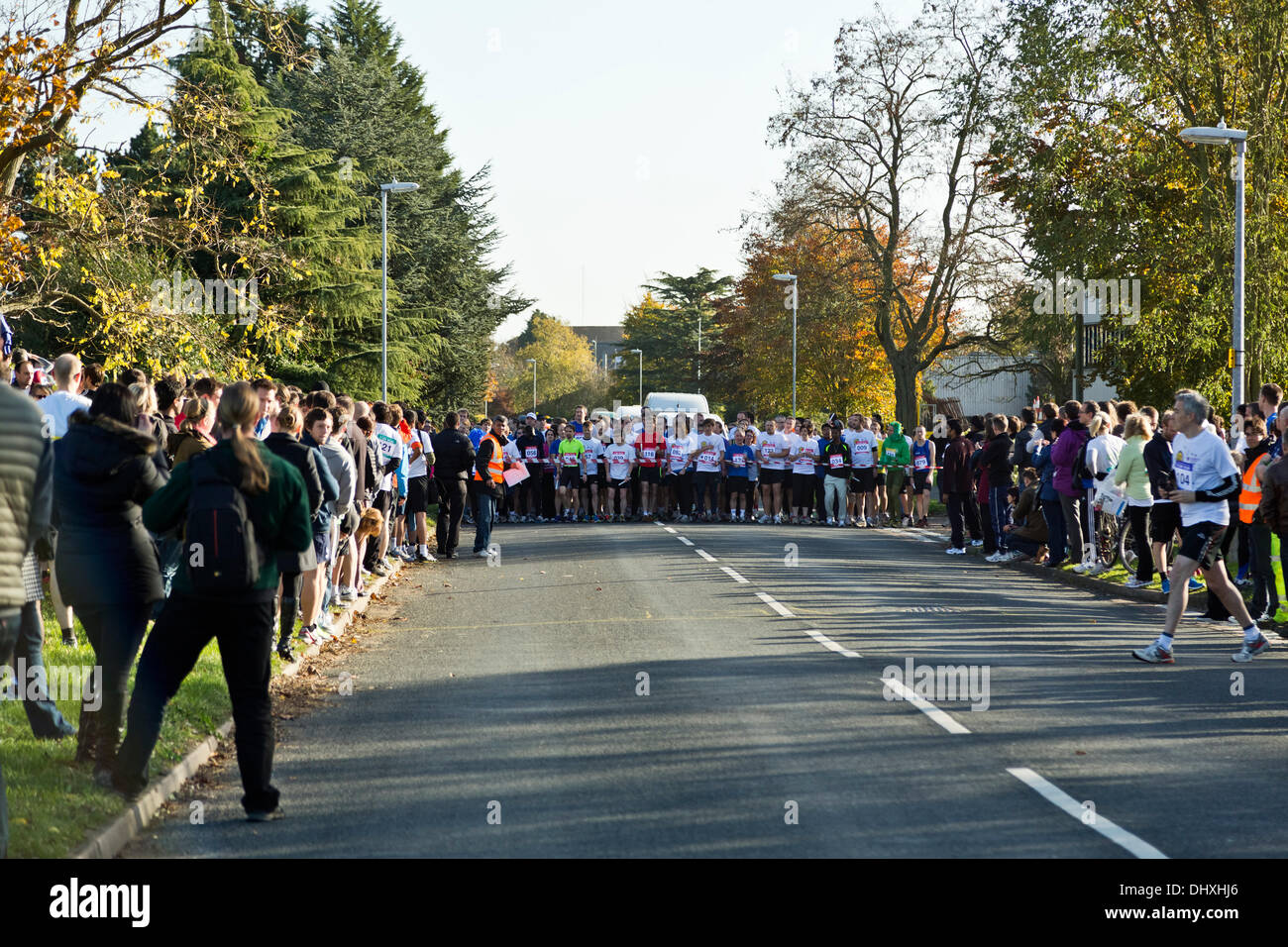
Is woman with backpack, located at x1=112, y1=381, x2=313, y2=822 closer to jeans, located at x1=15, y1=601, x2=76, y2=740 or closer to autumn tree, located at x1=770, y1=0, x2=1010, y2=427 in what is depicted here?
jeans, located at x1=15, y1=601, x2=76, y2=740

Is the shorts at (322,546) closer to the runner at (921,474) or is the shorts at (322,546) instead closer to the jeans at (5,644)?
the jeans at (5,644)

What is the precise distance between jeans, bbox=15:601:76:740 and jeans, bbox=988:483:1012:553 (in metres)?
15.7

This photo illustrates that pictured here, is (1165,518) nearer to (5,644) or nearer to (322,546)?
(322,546)

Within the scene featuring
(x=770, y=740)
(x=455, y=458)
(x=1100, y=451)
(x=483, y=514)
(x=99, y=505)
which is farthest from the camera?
(x=483, y=514)

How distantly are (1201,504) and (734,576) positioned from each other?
750cm

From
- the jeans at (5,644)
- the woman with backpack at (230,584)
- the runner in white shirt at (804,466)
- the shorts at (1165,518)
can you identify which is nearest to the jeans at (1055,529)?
the shorts at (1165,518)

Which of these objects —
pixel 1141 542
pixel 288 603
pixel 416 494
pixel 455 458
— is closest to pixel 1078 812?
pixel 288 603

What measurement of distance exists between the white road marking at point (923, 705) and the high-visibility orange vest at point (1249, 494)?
5342mm

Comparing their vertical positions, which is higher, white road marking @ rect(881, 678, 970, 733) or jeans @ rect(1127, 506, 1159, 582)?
jeans @ rect(1127, 506, 1159, 582)

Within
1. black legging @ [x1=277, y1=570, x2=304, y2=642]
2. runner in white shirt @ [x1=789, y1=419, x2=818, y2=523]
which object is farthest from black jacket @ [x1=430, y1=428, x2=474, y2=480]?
black legging @ [x1=277, y1=570, x2=304, y2=642]

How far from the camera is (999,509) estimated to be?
21375 millimetres

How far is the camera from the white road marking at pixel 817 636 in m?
11.9

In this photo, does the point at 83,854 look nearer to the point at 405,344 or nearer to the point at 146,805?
the point at 146,805

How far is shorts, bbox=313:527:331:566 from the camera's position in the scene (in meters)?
11.1
